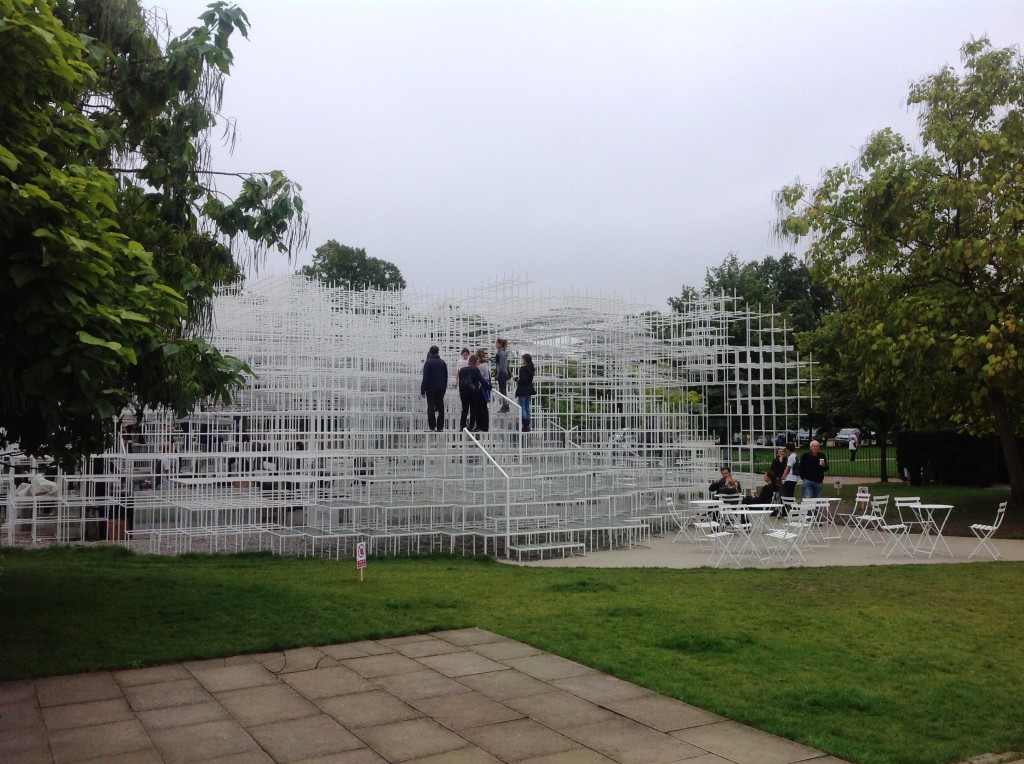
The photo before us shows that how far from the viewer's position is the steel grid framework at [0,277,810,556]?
13.0 meters

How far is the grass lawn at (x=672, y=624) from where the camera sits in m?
5.41

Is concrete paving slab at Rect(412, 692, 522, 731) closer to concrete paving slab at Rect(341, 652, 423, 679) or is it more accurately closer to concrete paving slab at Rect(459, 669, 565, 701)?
concrete paving slab at Rect(459, 669, 565, 701)

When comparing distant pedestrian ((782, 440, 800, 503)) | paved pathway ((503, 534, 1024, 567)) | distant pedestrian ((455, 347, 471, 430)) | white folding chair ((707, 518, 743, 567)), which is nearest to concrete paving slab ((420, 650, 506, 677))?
Result: paved pathway ((503, 534, 1024, 567))

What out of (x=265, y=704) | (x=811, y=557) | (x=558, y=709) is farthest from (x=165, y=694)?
(x=811, y=557)

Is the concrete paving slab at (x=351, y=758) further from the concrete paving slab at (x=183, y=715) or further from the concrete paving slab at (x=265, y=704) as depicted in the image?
the concrete paving slab at (x=183, y=715)

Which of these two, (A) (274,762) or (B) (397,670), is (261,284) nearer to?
(B) (397,670)

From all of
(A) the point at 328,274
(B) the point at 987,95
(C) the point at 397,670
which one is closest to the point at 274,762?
(C) the point at 397,670

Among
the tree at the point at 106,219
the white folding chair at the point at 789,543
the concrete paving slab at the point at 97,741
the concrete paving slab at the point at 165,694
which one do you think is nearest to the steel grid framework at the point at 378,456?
the white folding chair at the point at 789,543

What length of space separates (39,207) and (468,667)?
13.3 ft

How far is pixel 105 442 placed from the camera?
7621 mm

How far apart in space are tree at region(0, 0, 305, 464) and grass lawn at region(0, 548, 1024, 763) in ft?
5.43

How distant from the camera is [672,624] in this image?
762 centimetres

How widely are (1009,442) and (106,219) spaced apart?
53.9 feet

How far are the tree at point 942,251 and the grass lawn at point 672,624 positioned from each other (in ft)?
16.4
